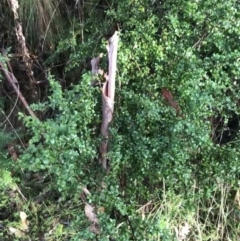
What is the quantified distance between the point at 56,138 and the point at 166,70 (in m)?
0.36

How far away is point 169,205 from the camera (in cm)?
129

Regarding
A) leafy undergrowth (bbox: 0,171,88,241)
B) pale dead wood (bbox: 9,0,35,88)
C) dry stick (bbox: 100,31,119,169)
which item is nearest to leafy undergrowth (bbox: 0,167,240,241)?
leafy undergrowth (bbox: 0,171,88,241)

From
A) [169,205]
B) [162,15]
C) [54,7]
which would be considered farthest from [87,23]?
[169,205]

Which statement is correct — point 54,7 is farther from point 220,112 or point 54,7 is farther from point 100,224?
point 100,224

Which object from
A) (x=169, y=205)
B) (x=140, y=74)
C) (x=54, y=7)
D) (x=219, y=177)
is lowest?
(x=169, y=205)

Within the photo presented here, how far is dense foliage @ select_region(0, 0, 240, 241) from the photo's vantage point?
42.9 inches

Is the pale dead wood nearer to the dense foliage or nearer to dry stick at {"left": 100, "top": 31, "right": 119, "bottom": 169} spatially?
the dense foliage

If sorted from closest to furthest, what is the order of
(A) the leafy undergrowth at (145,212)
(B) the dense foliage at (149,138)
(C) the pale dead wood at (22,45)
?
(B) the dense foliage at (149,138) → (A) the leafy undergrowth at (145,212) → (C) the pale dead wood at (22,45)

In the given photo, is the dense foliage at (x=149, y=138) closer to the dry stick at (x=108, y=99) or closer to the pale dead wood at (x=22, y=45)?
the dry stick at (x=108, y=99)

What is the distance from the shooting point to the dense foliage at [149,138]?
3.58 feet

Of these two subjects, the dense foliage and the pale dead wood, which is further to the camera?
the pale dead wood

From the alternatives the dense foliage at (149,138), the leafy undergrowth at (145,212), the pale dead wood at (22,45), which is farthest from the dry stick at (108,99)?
the pale dead wood at (22,45)

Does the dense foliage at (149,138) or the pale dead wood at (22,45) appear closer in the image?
the dense foliage at (149,138)

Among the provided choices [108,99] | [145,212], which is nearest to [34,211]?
[145,212]
